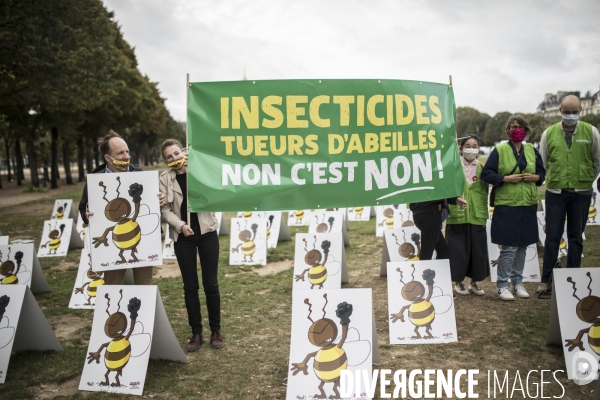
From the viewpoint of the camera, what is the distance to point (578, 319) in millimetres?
4270

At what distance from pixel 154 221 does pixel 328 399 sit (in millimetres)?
2314

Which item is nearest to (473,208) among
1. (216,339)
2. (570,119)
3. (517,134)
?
(517,134)

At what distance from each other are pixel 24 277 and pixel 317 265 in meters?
4.41

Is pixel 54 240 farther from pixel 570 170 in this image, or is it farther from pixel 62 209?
pixel 570 170

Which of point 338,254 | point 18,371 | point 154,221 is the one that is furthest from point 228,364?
point 338,254

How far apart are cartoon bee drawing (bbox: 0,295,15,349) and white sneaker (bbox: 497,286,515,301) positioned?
18.6 feet

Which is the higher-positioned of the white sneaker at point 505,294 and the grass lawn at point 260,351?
the white sneaker at point 505,294

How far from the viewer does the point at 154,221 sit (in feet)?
15.0

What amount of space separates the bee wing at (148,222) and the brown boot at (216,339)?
1339mm

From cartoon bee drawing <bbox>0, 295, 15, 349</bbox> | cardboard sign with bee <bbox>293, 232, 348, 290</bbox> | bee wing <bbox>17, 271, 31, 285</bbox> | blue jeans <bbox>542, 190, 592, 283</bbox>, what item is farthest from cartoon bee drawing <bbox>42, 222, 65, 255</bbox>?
blue jeans <bbox>542, 190, 592, 283</bbox>

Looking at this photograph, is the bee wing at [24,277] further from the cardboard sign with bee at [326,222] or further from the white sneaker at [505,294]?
the white sneaker at [505,294]

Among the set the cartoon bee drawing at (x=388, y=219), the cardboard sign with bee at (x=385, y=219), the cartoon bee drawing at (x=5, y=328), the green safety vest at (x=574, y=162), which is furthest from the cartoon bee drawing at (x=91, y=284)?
the cartoon bee drawing at (x=388, y=219)

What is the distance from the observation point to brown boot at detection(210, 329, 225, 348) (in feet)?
16.4

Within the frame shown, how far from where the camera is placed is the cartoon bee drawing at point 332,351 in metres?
3.82
